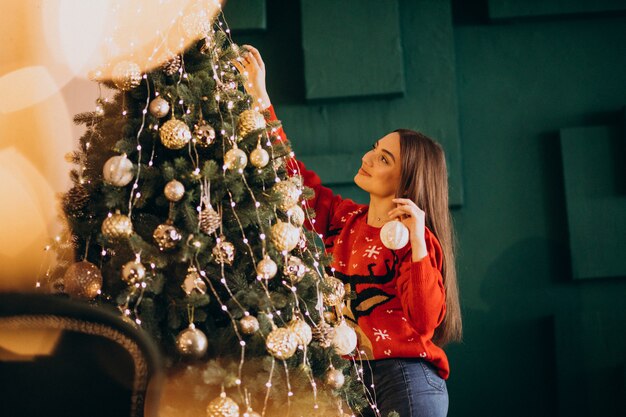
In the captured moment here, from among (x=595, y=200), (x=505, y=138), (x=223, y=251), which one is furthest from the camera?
(x=505, y=138)

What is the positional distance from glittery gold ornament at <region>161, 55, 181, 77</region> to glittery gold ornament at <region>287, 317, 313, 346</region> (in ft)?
2.08

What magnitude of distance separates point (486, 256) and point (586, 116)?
0.76m

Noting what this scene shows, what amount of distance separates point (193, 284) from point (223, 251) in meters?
0.10

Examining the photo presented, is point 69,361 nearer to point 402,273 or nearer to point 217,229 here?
point 217,229

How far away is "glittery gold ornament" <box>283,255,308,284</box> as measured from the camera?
1.59 m

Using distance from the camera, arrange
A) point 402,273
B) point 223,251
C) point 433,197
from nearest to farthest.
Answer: point 223,251 < point 402,273 < point 433,197

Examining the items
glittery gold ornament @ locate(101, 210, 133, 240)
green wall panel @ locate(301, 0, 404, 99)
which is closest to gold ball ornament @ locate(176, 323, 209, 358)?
glittery gold ornament @ locate(101, 210, 133, 240)

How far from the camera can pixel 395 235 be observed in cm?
195

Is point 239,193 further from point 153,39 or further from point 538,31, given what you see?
point 538,31

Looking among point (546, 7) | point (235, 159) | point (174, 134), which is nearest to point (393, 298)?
point (235, 159)

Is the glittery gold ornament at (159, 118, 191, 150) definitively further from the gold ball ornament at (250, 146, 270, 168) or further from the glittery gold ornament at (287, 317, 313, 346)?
the glittery gold ornament at (287, 317, 313, 346)

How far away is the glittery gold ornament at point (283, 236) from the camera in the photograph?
1560mm

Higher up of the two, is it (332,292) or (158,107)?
(158,107)

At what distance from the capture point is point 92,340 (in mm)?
917
